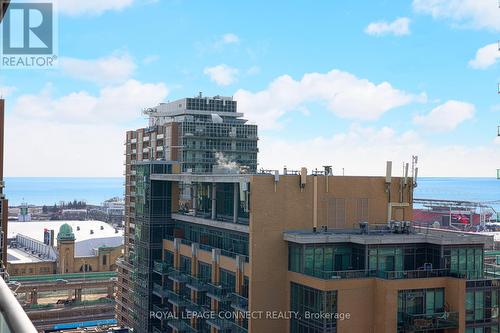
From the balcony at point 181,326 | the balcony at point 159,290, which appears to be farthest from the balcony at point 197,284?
the balcony at point 159,290

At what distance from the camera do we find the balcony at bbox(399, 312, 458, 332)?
43.9m

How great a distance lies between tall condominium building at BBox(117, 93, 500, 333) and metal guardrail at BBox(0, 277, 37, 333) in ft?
126

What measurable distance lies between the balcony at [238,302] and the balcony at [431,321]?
12.9 m

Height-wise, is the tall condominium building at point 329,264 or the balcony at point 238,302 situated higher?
the tall condominium building at point 329,264

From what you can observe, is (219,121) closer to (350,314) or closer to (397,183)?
(397,183)

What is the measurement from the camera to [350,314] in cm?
4375

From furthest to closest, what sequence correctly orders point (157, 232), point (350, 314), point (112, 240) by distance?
point (112, 240), point (157, 232), point (350, 314)

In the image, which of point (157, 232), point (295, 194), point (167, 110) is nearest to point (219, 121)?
point (167, 110)

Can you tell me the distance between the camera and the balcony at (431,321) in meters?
43.9

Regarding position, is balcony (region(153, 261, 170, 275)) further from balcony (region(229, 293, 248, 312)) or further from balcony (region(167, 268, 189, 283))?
balcony (region(229, 293, 248, 312))

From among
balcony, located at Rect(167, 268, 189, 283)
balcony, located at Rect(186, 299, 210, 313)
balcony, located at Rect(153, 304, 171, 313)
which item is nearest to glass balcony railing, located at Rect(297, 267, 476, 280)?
balcony, located at Rect(186, 299, 210, 313)

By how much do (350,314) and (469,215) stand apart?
503ft

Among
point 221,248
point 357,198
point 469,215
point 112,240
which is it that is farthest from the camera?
point 469,215

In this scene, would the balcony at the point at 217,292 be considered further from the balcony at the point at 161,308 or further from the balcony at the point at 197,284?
the balcony at the point at 161,308
